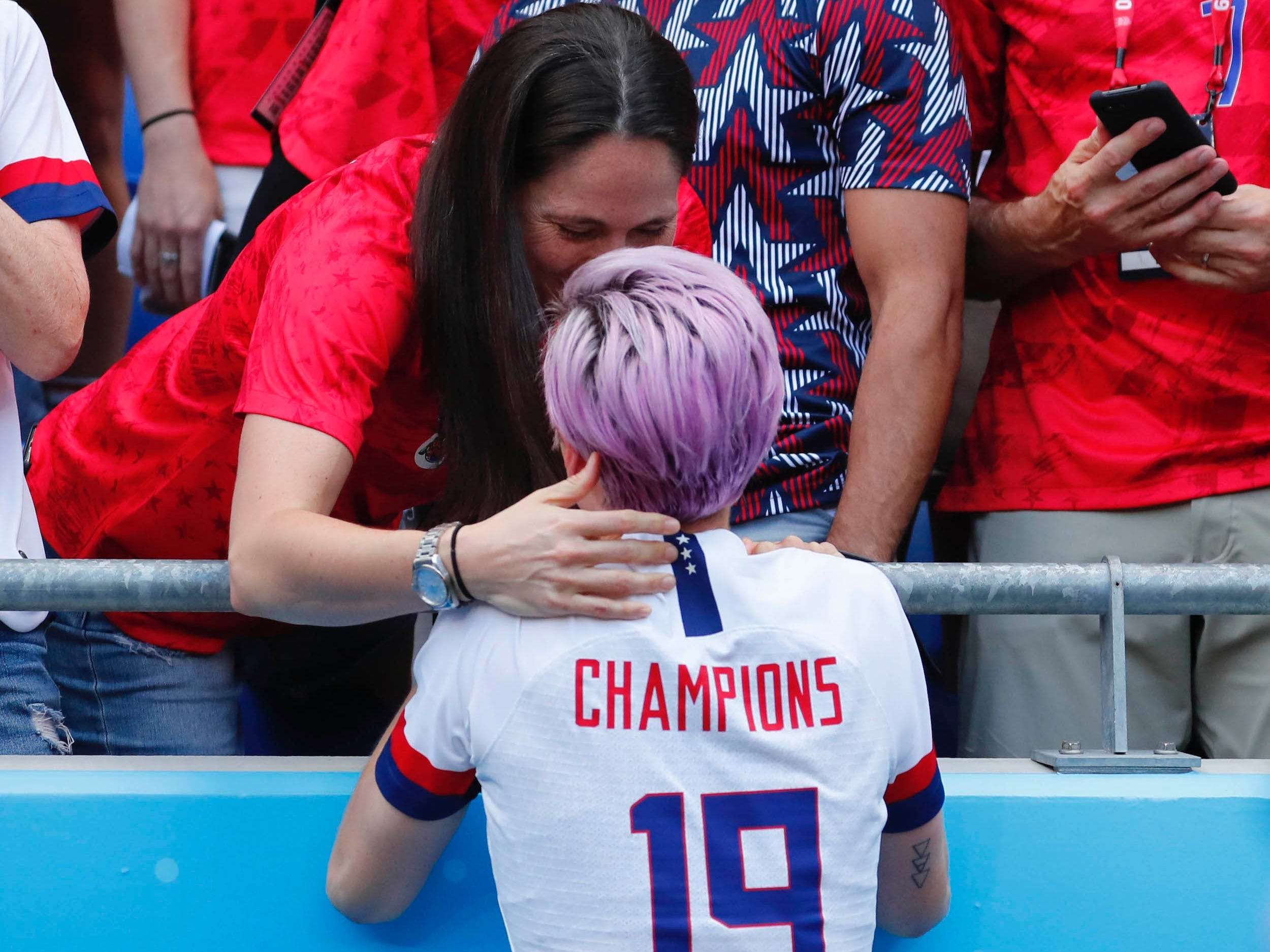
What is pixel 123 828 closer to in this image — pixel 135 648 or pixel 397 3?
pixel 135 648

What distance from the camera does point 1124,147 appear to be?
1.86m

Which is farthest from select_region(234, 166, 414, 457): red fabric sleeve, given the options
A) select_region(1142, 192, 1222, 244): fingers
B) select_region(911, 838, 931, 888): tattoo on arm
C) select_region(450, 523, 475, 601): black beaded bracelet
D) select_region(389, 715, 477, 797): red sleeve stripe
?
select_region(1142, 192, 1222, 244): fingers

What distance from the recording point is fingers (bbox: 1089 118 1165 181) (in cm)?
182

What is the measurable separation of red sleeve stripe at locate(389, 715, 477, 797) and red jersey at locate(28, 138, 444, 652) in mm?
336

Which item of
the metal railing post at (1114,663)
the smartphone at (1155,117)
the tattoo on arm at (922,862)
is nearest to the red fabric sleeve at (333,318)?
the tattoo on arm at (922,862)

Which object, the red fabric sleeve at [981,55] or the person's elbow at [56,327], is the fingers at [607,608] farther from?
the red fabric sleeve at [981,55]

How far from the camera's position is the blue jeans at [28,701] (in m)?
1.74

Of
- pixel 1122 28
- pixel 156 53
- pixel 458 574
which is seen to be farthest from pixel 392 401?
pixel 156 53

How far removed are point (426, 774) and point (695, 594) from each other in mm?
303

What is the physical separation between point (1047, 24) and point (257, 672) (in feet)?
5.05

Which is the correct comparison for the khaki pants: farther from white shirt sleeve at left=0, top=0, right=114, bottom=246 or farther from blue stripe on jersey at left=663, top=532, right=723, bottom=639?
white shirt sleeve at left=0, top=0, right=114, bottom=246

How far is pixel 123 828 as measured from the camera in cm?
152

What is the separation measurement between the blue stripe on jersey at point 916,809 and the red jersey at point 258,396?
66 centimetres

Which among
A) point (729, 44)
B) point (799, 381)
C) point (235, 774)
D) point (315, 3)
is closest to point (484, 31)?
point (315, 3)
